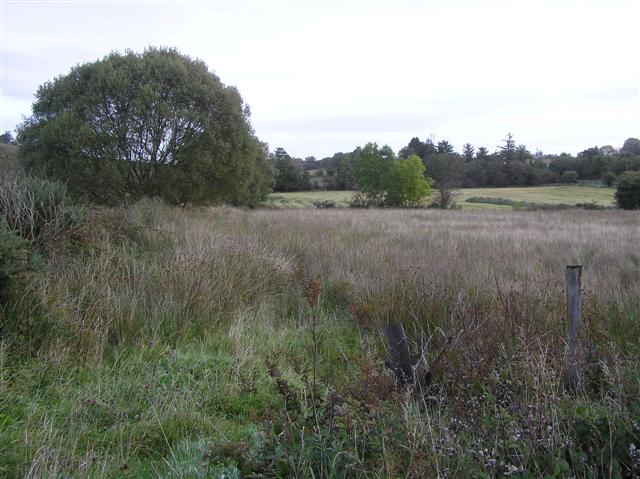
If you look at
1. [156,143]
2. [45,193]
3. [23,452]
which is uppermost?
[156,143]

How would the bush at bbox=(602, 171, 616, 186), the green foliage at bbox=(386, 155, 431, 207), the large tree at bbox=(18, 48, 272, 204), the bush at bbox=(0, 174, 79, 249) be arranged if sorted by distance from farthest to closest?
the bush at bbox=(602, 171, 616, 186) < the green foliage at bbox=(386, 155, 431, 207) < the large tree at bbox=(18, 48, 272, 204) < the bush at bbox=(0, 174, 79, 249)

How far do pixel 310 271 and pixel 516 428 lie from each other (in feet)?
17.5

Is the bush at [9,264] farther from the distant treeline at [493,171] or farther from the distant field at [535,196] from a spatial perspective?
the distant treeline at [493,171]

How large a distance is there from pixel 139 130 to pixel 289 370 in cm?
1114

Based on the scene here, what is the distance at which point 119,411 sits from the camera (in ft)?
9.81

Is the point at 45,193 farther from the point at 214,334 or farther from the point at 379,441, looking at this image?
the point at 379,441

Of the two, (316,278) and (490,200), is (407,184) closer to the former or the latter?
(490,200)

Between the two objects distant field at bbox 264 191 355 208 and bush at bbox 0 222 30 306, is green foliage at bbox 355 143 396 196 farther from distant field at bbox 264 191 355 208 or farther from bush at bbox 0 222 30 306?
bush at bbox 0 222 30 306

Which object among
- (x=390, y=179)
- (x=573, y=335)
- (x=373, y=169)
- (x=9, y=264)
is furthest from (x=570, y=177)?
(x=9, y=264)

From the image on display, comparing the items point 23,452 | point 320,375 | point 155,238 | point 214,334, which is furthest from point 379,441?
point 155,238

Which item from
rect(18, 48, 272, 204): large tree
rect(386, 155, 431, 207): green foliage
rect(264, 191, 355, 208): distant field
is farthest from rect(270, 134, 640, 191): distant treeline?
rect(18, 48, 272, 204): large tree

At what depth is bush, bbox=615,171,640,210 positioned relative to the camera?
130ft

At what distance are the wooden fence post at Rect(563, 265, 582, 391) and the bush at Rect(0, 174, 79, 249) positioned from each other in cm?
534

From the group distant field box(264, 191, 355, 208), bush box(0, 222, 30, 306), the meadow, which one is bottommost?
distant field box(264, 191, 355, 208)
